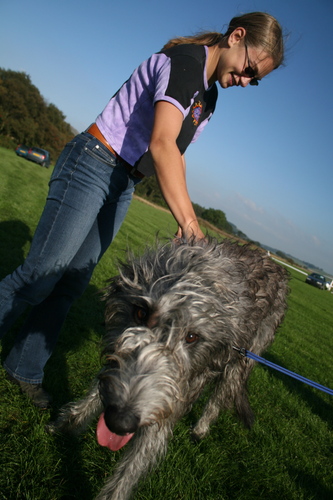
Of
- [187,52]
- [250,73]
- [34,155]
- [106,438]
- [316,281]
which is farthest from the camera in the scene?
[316,281]

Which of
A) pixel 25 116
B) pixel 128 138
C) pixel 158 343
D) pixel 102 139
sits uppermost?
pixel 25 116

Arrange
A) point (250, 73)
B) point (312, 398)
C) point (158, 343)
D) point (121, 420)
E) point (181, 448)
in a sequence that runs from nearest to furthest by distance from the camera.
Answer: point (121, 420), point (158, 343), point (250, 73), point (181, 448), point (312, 398)

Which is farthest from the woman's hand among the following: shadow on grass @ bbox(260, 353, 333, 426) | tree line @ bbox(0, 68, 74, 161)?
tree line @ bbox(0, 68, 74, 161)

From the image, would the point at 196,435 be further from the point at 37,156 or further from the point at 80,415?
the point at 37,156

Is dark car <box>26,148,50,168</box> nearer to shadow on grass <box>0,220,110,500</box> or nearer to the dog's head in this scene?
shadow on grass <box>0,220,110,500</box>

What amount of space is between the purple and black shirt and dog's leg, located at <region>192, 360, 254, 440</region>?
2.24 metres

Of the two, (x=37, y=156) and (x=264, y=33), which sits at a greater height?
(x=264, y=33)

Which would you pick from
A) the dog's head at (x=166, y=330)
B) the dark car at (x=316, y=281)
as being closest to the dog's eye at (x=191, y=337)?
the dog's head at (x=166, y=330)

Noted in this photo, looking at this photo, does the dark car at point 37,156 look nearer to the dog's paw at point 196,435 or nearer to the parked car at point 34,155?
the parked car at point 34,155

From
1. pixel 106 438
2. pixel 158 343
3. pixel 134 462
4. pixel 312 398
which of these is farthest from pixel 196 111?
pixel 312 398

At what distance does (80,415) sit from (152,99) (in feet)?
9.37

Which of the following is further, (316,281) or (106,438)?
(316,281)

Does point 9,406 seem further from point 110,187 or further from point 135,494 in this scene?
point 110,187

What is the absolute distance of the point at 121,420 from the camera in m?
1.75
